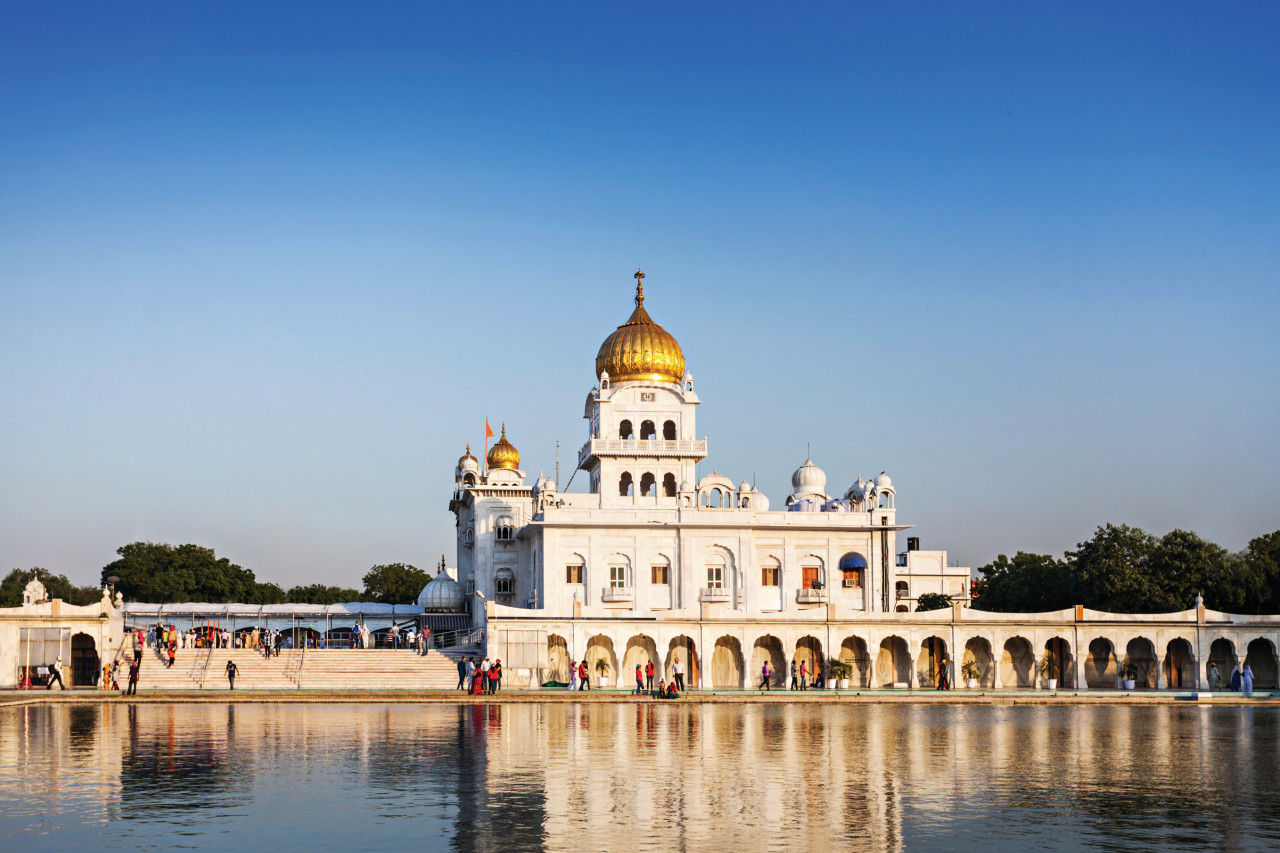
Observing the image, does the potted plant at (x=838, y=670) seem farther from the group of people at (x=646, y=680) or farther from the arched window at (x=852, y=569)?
the arched window at (x=852, y=569)

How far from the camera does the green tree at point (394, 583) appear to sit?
11156cm

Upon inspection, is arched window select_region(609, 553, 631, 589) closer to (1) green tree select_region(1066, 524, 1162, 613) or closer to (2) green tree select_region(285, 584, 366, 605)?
(1) green tree select_region(1066, 524, 1162, 613)

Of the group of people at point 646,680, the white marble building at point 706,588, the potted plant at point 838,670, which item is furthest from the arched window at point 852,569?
the group of people at point 646,680

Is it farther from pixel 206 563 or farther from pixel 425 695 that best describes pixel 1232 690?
pixel 206 563

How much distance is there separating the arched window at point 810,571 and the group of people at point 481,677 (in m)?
21.1

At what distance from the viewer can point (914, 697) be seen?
163 feet

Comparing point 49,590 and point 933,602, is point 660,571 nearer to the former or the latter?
point 933,602

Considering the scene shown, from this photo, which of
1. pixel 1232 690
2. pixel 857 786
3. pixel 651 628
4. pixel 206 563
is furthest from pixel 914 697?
pixel 206 563

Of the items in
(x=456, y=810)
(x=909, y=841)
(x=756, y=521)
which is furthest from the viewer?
(x=756, y=521)

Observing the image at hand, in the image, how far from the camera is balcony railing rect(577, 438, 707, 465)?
239 ft

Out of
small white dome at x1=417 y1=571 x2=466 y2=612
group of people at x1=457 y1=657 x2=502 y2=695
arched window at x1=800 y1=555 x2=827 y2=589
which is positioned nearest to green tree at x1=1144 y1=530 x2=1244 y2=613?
arched window at x1=800 y1=555 x2=827 y2=589

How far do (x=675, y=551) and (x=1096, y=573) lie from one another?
66.6 feet

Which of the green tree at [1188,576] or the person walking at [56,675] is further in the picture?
the green tree at [1188,576]

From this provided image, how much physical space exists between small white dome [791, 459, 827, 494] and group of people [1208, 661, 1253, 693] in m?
25.9
